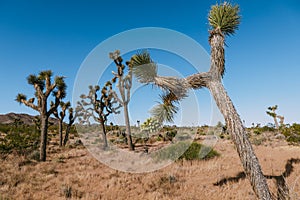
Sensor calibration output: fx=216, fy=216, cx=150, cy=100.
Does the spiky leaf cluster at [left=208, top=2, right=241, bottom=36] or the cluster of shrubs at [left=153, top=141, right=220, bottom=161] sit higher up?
the spiky leaf cluster at [left=208, top=2, right=241, bottom=36]

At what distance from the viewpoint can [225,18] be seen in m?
5.25

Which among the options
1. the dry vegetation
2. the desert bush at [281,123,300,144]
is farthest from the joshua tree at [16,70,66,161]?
the desert bush at [281,123,300,144]

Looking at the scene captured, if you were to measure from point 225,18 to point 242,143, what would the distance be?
3047mm

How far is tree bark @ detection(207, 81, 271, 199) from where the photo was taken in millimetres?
3834

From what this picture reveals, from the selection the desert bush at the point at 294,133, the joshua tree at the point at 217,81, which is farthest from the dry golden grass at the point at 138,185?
the desert bush at the point at 294,133

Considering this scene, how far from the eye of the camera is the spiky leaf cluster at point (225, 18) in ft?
17.2

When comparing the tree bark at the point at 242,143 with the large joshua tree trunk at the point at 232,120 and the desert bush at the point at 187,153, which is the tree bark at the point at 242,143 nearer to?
the large joshua tree trunk at the point at 232,120

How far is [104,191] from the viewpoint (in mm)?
6332

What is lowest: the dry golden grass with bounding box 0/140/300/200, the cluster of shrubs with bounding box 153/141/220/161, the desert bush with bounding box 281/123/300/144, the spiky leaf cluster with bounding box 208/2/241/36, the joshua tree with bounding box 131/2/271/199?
the dry golden grass with bounding box 0/140/300/200

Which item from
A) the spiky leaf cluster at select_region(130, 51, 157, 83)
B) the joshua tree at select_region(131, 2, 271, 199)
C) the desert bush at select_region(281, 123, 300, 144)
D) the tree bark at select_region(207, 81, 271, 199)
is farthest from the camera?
the desert bush at select_region(281, 123, 300, 144)

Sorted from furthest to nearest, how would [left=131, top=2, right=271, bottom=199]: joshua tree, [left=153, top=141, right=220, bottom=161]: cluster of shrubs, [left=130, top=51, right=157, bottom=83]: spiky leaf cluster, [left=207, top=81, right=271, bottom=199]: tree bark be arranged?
[left=153, top=141, right=220, bottom=161]: cluster of shrubs, [left=130, top=51, right=157, bottom=83]: spiky leaf cluster, [left=131, top=2, right=271, bottom=199]: joshua tree, [left=207, top=81, right=271, bottom=199]: tree bark

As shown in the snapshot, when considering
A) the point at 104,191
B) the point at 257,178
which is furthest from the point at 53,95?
the point at 257,178

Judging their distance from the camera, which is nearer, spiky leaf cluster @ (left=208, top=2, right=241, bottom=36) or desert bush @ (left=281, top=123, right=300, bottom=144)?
spiky leaf cluster @ (left=208, top=2, right=241, bottom=36)

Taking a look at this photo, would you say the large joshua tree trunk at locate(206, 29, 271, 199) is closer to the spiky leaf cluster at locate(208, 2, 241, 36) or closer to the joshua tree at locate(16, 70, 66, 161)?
the spiky leaf cluster at locate(208, 2, 241, 36)
